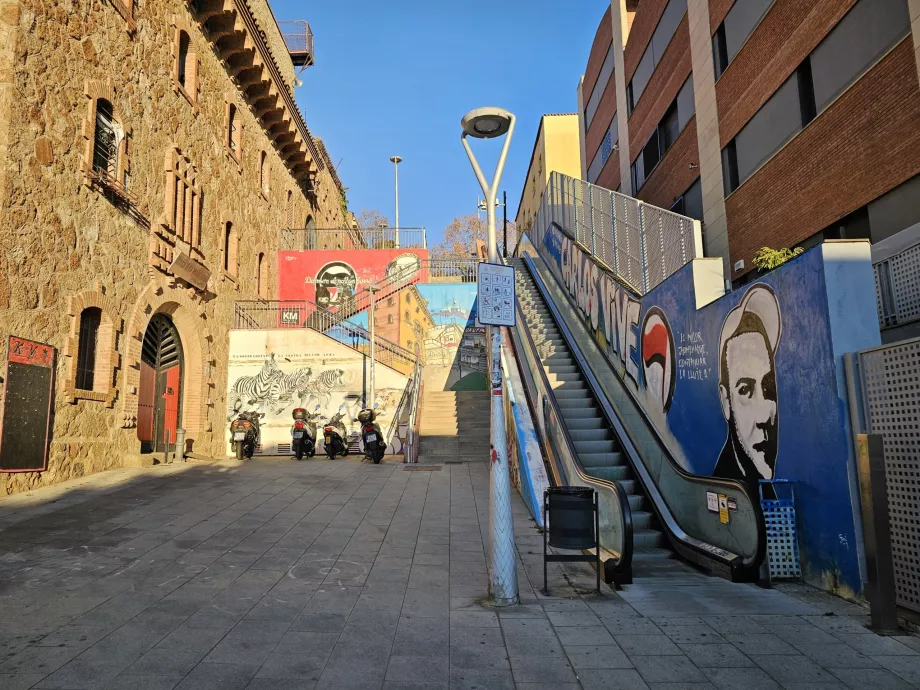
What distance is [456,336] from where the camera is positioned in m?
26.5

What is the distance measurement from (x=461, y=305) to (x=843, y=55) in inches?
707

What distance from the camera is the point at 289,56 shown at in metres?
31.2

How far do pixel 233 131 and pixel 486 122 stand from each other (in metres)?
17.3

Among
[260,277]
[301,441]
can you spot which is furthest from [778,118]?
[260,277]

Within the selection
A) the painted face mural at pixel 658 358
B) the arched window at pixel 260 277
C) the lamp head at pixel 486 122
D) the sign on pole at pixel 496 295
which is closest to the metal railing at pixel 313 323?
the arched window at pixel 260 277

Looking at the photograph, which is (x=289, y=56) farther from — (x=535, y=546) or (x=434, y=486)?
(x=535, y=546)

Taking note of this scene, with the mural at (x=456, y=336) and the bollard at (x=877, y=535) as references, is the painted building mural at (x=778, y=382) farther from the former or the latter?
the mural at (x=456, y=336)

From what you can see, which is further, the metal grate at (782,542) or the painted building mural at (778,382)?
the metal grate at (782,542)

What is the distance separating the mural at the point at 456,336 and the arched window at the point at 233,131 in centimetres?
926

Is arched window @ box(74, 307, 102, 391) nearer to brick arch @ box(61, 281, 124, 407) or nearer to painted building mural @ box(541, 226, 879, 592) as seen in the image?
brick arch @ box(61, 281, 124, 407)

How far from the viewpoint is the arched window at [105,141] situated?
41.4 ft

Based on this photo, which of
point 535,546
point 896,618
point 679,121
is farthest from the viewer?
point 679,121

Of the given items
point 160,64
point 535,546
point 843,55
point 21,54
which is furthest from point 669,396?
point 160,64

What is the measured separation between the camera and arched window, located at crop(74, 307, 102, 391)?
39.2 ft
